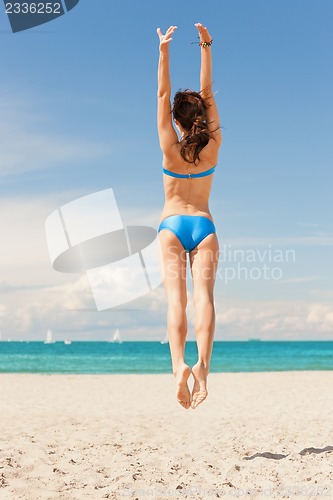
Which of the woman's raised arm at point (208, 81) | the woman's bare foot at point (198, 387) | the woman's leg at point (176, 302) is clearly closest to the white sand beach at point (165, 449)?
the woman's bare foot at point (198, 387)

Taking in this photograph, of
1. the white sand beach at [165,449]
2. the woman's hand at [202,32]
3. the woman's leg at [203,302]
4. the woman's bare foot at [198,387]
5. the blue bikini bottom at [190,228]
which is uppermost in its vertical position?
the woman's hand at [202,32]

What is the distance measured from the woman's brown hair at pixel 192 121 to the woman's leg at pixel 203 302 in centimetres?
73

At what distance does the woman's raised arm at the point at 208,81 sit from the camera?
5133 millimetres

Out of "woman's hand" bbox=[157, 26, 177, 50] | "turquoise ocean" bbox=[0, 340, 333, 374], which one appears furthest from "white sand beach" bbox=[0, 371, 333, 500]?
"turquoise ocean" bbox=[0, 340, 333, 374]

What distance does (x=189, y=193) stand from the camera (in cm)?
520

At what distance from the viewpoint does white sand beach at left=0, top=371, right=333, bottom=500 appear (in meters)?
7.07

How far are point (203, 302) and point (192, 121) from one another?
5.02ft

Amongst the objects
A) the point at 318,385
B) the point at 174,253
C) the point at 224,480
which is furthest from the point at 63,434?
the point at 318,385

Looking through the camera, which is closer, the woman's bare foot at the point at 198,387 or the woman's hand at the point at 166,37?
the woman's bare foot at the point at 198,387

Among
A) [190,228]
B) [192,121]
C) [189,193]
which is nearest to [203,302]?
[190,228]

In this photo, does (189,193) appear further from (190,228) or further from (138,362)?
(138,362)

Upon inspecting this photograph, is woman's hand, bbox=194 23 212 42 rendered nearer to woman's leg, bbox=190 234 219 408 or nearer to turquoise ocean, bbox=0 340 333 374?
woman's leg, bbox=190 234 219 408

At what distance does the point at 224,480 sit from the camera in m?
7.30

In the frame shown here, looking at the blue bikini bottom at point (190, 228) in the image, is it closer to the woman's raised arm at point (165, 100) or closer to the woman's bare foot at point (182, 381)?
the woman's raised arm at point (165, 100)
